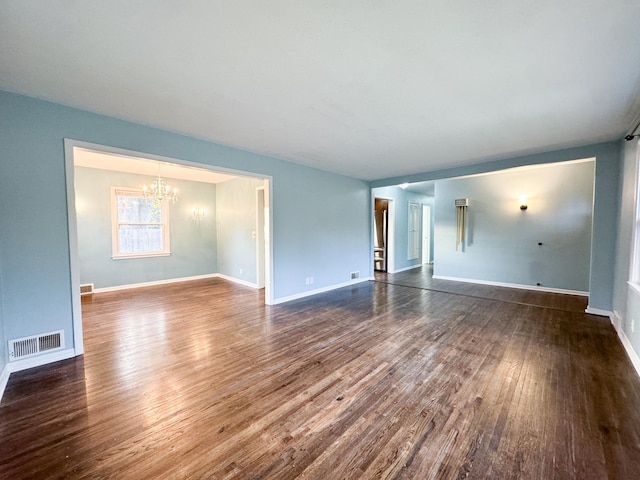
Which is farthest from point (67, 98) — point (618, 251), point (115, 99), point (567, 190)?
point (567, 190)

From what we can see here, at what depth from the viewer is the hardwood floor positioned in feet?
4.83

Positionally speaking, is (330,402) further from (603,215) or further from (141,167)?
(141,167)

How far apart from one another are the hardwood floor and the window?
9.04 ft

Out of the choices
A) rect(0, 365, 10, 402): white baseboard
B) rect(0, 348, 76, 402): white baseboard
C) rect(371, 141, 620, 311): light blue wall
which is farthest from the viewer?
rect(371, 141, 620, 311): light blue wall

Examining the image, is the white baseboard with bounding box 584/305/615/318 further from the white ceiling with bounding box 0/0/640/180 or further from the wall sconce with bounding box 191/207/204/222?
the wall sconce with bounding box 191/207/204/222

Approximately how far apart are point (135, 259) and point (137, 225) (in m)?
0.78

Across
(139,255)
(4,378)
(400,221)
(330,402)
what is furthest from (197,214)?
(330,402)

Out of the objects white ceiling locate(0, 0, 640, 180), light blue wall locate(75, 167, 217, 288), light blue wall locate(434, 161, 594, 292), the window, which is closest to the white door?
light blue wall locate(434, 161, 594, 292)

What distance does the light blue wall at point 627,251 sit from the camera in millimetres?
2676

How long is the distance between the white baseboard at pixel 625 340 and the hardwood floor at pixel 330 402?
74 millimetres

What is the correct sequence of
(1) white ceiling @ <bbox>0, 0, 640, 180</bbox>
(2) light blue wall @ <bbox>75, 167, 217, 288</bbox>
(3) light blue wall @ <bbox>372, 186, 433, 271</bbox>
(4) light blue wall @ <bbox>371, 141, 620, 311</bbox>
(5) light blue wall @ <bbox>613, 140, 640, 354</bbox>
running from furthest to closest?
1. (3) light blue wall @ <bbox>372, 186, 433, 271</bbox>
2. (2) light blue wall @ <bbox>75, 167, 217, 288</bbox>
3. (4) light blue wall @ <bbox>371, 141, 620, 311</bbox>
4. (5) light blue wall @ <bbox>613, 140, 640, 354</bbox>
5. (1) white ceiling @ <bbox>0, 0, 640, 180</bbox>

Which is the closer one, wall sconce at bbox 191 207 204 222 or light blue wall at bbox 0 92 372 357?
light blue wall at bbox 0 92 372 357

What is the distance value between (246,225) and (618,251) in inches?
249

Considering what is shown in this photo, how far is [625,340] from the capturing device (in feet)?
9.48
